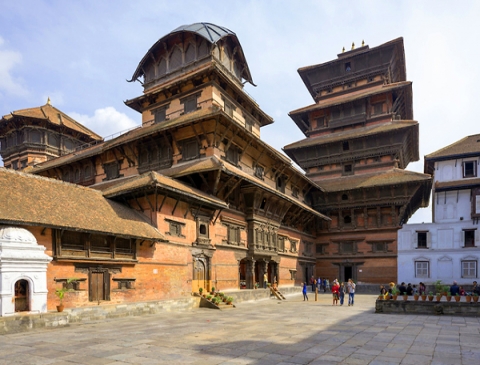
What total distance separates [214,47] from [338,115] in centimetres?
1883

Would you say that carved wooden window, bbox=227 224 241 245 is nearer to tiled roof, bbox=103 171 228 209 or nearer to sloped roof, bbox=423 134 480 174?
tiled roof, bbox=103 171 228 209

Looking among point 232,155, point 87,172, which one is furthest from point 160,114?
point 232,155

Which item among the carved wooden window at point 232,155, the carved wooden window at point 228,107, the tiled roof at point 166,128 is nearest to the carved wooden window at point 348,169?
the tiled roof at point 166,128

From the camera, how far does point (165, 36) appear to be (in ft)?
101

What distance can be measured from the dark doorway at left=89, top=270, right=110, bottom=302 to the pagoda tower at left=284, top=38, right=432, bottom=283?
83.6ft

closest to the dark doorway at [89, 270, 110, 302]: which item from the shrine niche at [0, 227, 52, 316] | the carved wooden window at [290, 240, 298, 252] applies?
the shrine niche at [0, 227, 52, 316]

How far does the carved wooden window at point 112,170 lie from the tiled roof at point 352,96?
76.2 ft

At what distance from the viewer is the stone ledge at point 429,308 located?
16266mm

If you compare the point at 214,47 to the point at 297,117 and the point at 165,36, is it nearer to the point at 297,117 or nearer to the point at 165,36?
the point at 165,36

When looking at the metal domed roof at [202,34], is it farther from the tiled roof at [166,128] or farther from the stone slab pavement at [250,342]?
the stone slab pavement at [250,342]

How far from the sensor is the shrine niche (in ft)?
38.9

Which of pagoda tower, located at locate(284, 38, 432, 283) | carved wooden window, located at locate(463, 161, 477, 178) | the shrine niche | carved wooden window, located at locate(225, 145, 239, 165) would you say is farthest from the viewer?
pagoda tower, located at locate(284, 38, 432, 283)

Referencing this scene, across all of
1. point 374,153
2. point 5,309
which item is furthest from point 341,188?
point 5,309

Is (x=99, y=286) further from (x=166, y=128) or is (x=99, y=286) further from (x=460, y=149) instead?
(x=460, y=149)
